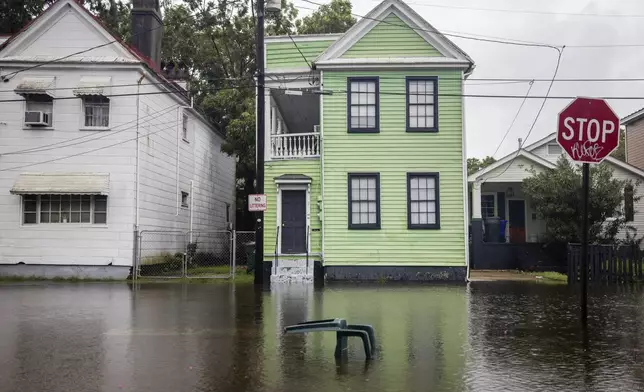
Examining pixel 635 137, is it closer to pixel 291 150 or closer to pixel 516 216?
pixel 516 216

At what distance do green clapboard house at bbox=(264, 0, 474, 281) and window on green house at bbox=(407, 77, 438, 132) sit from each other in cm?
3

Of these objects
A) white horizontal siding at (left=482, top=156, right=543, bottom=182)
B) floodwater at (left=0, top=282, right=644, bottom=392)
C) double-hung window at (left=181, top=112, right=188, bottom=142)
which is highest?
double-hung window at (left=181, top=112, right=188, bottom=142)

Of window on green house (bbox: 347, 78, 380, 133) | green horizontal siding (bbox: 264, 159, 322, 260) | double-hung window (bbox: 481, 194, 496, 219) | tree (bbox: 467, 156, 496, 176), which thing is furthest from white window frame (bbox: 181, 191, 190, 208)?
tree (bbox: 467, 156, 496, 176)

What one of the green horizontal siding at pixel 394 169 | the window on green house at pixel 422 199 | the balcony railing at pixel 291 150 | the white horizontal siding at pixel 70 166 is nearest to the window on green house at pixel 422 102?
the green horizontal siding at pixel 394 169

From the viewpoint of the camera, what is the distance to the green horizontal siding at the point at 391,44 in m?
21.5

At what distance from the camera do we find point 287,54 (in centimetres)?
2214

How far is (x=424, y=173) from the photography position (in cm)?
2127

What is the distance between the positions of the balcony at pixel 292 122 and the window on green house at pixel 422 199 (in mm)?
3368

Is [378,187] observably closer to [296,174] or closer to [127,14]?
[296,174]

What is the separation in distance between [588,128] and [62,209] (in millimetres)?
17478

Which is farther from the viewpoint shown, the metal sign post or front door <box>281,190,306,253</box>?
front door <box>281,190,306,253</box>

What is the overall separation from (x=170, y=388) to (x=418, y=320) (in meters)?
5.98

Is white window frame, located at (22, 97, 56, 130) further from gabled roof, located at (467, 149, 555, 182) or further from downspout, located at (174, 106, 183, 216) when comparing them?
gabled roof, located at (467, 149, 555, 182)

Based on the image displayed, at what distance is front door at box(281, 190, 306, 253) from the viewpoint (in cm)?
2145
